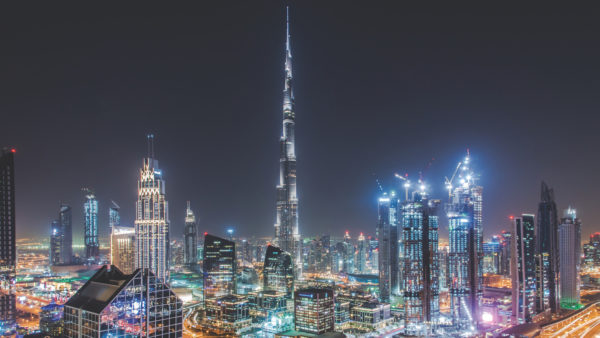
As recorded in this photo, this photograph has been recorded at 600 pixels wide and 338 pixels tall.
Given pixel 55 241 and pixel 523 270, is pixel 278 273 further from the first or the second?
pixel 55 241

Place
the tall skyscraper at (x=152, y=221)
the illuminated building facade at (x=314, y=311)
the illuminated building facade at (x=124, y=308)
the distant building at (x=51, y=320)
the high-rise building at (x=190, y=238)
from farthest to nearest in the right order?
the high-rise building at (x=190, y=238)
the tall skyscraper at (x=152, y=221)
the illuminated building facade at (x=314, y=311)
the distant building at (x=51, y=320)
the illuminated building facade at (x=124, y=308)

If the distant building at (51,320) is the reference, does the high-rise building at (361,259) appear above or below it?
below

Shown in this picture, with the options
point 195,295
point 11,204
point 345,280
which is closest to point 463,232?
point 345,280

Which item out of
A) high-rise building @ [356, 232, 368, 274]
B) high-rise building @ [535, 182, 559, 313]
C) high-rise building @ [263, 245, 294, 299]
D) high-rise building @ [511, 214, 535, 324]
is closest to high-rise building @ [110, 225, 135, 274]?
high-rise building @ [263, 245, 294, 299]

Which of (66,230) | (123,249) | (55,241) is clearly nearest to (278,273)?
(123,249)

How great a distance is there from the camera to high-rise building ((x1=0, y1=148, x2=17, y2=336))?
85.0ft

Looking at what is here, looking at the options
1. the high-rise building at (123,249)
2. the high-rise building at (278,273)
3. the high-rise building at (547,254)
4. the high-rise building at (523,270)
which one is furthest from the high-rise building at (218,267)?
the high-rise building at (547,254)

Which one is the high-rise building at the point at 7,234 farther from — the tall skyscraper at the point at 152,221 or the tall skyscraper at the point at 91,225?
the tall skyscraper at the point at 91,225

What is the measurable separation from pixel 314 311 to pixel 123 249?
27478 mm

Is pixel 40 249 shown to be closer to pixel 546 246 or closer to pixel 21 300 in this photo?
pixel 21 300

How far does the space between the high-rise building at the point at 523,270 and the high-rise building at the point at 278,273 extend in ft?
71.0

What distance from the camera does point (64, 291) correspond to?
3931 cm

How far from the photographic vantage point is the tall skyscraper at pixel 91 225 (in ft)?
187

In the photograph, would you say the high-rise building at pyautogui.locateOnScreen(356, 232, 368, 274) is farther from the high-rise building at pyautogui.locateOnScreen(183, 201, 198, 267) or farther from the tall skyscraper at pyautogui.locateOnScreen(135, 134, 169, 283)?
the tall skyscraper at pyautogui.locateOnScreen(135, 134, 169, 283)
